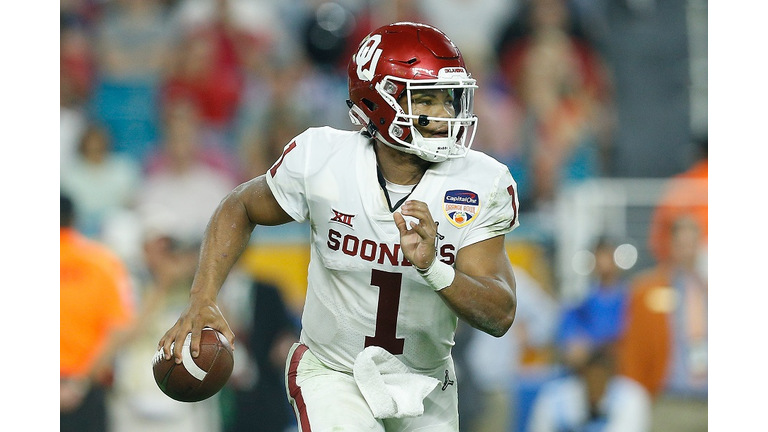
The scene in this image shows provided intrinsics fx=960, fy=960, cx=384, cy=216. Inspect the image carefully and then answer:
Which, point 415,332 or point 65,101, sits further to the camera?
point 65,101

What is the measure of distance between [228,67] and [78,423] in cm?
317

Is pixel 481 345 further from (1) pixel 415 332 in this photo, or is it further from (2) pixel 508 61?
(1) pixel 415 332

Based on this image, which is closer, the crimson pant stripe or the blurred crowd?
the crimson pant stripe

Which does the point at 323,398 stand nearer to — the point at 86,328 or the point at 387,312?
the point at 387,312

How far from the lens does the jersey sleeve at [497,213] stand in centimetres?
332

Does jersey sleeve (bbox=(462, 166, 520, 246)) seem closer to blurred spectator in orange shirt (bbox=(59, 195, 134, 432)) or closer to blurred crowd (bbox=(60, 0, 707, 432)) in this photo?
blurred crowd (bbox=(60, 0, 707, 432))

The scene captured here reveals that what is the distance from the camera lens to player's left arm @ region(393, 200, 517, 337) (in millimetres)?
2949

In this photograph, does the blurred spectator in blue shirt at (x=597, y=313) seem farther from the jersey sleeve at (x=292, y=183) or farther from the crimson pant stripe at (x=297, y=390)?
the jersey sleeve at (x=292, y=183)

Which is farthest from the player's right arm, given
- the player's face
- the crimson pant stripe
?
the player's face

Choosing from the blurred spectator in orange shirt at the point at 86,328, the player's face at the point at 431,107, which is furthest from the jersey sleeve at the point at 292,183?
the blurred spectator in orange shirt at the point at 86,328

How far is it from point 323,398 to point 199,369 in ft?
1.43

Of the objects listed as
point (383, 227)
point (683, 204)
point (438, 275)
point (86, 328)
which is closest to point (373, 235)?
point (383, 227)

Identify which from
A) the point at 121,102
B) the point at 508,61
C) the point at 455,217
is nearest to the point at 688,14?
the point at 508,61

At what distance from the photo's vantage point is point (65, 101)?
7.66m
